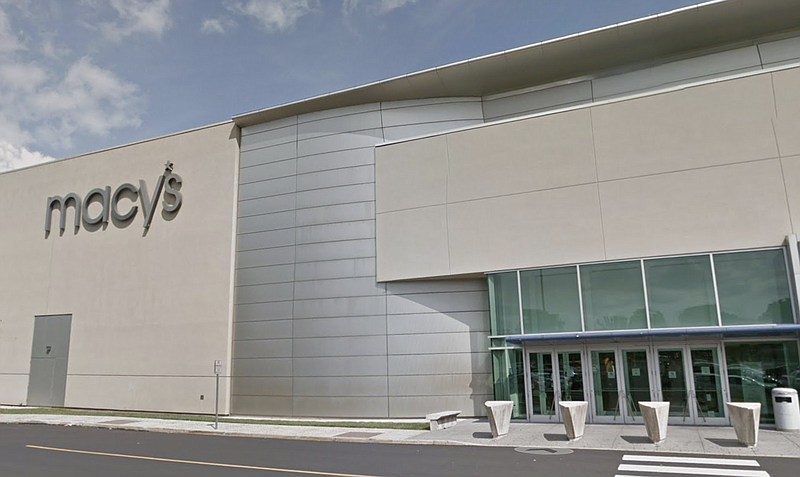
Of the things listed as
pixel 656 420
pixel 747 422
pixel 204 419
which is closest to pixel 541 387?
pixel 656 420

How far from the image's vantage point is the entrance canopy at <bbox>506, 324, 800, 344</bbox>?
17194mm

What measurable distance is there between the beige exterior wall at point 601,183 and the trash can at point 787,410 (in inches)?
177

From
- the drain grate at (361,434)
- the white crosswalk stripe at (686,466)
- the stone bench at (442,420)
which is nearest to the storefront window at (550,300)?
the stone bench at (442,420)

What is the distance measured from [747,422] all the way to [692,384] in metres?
4.79

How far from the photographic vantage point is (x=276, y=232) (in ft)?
86.8

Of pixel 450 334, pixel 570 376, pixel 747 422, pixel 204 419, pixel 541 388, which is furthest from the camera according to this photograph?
pixel 204 419

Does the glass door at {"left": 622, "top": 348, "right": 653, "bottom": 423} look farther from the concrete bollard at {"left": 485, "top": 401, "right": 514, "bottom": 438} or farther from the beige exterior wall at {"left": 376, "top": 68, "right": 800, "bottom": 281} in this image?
A: the concrete bollard at {"left": 485, "top": 401, "right": 514, "bottom": 438}

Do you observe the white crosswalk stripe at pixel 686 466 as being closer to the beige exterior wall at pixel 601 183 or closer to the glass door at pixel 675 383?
the glass door at pixel 675 383

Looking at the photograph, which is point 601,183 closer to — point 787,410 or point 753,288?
point 753,288

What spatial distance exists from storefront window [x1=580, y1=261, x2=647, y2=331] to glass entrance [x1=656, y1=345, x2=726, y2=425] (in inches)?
59.8

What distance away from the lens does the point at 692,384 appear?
18656 millimetres

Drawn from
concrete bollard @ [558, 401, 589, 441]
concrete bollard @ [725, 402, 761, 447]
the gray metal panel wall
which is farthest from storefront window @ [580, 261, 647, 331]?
concrete bollard @ [725, 402, 761, 447]

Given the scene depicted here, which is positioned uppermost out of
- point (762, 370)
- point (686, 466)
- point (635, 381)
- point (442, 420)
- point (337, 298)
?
point (337, 298)

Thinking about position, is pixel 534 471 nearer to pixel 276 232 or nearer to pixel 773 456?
pixel 773 456
